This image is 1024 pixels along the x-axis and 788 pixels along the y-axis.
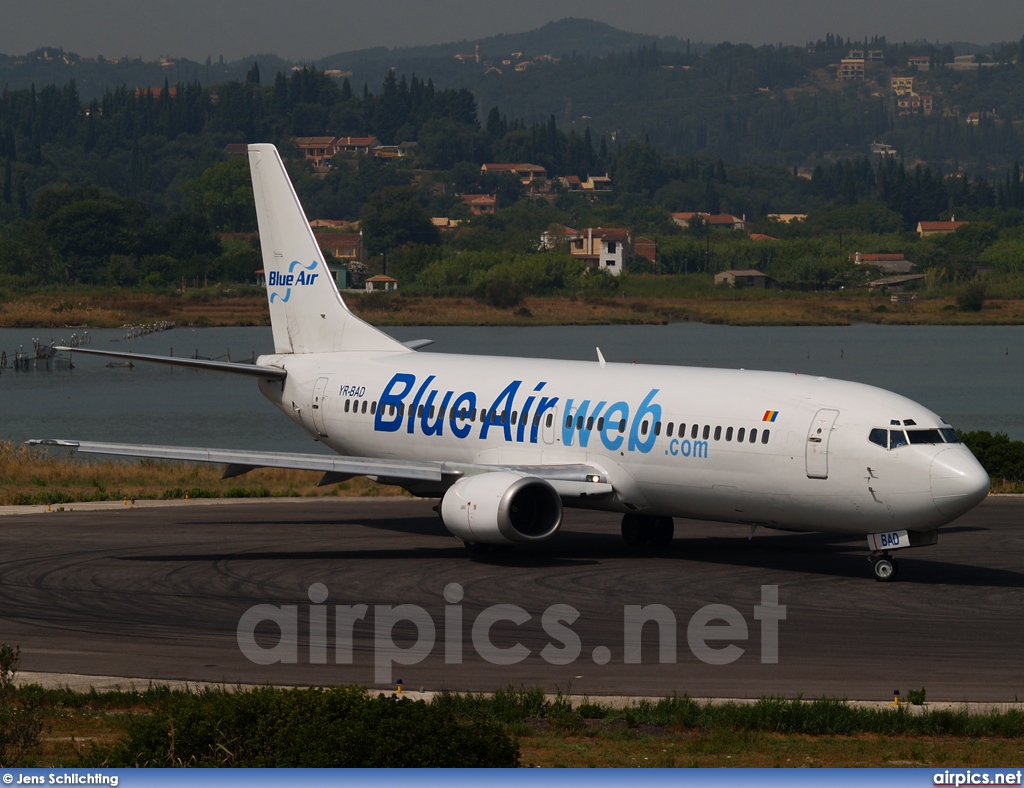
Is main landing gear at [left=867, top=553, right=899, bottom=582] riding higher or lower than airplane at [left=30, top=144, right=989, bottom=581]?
lower

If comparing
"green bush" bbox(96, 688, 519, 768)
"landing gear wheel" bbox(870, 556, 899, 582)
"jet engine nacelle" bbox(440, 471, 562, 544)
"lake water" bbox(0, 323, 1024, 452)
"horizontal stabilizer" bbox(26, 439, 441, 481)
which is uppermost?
"green bush" bbox(96, 688, 519, 768)

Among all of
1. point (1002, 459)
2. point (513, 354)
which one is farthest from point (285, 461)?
point (513, 354)

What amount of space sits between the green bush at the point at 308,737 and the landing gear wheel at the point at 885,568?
18687mm

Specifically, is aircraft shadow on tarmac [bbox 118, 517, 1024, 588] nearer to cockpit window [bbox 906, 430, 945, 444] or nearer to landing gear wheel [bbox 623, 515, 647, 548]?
landing gear wheel [bbox 623, 515, 647, 548]

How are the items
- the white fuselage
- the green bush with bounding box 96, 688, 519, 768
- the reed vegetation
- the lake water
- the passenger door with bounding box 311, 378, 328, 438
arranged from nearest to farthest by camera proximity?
the green bush with bounding box 96, 688, 519, 768
the white fuselage
the passenger door with bounding box 311, 378, 328, 438
the reed vegetation
the lake water

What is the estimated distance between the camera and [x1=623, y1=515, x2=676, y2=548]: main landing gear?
3741cm

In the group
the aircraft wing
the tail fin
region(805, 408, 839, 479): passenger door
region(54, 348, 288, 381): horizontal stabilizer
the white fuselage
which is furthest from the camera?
the tail fin

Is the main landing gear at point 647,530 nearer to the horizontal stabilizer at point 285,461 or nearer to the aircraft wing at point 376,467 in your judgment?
the aircraft wing at point 376,467

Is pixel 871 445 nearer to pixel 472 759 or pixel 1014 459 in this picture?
pixel 472 759

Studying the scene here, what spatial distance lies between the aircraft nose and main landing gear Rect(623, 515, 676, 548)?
799 centimetres

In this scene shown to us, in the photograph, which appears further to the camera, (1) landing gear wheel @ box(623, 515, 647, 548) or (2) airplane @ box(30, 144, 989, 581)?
(1) landing gear wheel @ box(623, 515, 647, 548)

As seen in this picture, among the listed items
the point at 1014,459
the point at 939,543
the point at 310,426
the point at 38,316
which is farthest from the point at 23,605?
the point at 38,316

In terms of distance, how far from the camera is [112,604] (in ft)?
97.9

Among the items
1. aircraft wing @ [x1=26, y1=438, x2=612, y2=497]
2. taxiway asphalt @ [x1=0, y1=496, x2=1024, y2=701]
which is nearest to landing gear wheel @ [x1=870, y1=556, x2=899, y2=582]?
taxiway asphalt @ [x1=0, y1=496, x2=1024, y2=701]
